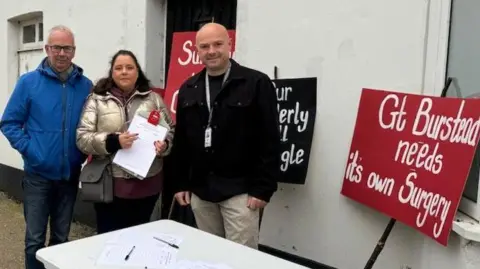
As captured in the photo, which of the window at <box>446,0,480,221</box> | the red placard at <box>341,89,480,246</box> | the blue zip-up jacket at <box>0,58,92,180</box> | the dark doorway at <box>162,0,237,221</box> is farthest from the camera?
the dark doorway at <box>162,0,237,221</box>

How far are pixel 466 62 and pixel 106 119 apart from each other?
210cm

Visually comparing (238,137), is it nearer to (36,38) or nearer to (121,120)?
(121,120)

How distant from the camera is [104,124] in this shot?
2814 mm

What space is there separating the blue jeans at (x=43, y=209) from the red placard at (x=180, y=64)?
1.17 metres

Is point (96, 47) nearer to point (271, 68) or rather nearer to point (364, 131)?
point (271, 68)

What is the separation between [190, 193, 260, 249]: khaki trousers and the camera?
2.58 metres

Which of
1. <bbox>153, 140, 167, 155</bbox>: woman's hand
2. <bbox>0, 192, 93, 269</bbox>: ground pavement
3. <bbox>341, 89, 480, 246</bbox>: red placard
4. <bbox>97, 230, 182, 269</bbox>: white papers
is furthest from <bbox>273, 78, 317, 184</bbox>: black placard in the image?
<bbox>0, 192, 93, 269</bbox>: ground pavement

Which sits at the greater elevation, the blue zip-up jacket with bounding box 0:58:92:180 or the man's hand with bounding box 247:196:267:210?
the blue zip-up jacket with bounding box 0:58:92:180

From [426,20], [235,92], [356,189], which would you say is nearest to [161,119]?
[235,92]

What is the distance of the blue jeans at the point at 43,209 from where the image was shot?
9.89ft

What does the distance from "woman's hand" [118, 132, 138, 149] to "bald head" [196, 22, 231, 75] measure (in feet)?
2.08

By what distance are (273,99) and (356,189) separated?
0.83 m

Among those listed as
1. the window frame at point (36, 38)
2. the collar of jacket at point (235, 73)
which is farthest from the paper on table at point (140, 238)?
the window frame at point (36, 38)

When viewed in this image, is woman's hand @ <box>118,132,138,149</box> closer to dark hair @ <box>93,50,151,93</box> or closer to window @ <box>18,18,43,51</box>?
dark hair @ <box>93,50,151,93</box>
